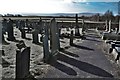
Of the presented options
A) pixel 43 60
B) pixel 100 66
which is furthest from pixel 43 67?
pixel 100 66

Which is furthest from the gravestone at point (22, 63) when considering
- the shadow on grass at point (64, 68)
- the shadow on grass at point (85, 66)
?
the shadow on grass at point (85, 66)

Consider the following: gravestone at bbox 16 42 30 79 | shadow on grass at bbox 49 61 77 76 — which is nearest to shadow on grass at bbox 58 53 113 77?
shadow on grass at bbox 49 61 77 76

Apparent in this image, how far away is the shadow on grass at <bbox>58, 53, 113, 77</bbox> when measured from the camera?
9.01 meters

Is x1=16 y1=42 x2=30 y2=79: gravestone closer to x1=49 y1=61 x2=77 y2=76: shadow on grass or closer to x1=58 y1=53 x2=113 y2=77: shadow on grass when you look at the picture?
x1=49 y1=61 x2=77 y2=76: shadow on grass

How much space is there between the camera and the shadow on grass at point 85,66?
901 centimetres

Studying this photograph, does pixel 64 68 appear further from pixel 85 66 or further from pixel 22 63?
pixel 22 63

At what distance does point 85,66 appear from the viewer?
33.6ft

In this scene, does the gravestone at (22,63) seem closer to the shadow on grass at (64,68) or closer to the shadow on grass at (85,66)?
the shadow on grass at (64,68)

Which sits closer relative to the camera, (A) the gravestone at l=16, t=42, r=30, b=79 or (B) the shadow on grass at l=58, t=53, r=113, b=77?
(A) the gravestone at l=16, t=42, r=30, b=79

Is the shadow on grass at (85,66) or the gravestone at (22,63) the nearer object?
the gravestone at (22,63)

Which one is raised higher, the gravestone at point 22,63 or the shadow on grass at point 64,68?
the gravestone at point 22,63

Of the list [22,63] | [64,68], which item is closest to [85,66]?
[64,68]

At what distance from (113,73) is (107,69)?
667mm

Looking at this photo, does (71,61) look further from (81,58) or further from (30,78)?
(30,78)
